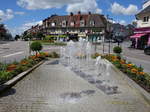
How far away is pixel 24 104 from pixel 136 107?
308 centimetres

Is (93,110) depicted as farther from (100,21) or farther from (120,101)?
(100,21)

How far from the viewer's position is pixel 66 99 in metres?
5.13

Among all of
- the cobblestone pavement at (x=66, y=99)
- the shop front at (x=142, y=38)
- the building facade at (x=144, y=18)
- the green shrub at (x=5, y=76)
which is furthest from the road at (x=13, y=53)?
the building facade at (x=144, y=18)

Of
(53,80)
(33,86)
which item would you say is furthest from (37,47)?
(33,86)

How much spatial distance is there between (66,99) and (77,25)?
60019 millimetres

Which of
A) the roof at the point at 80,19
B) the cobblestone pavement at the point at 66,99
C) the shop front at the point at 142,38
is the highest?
the roof at the point at 80,19

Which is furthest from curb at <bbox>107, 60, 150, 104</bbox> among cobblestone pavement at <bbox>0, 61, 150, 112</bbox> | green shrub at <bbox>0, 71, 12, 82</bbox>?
green shrub at <bbox>0, 71, 12, 82</bbox>

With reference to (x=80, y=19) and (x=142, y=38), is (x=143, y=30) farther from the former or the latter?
(x=80, y=19)

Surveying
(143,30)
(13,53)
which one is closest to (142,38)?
(143,30)

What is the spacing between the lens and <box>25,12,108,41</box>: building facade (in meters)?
61.1

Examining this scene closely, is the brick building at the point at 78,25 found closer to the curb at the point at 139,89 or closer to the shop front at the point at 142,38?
the shop front at the point at 142,38

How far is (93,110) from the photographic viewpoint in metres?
4.44

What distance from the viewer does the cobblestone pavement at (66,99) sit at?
178 inches

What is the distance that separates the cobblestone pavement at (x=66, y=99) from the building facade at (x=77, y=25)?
182ft
